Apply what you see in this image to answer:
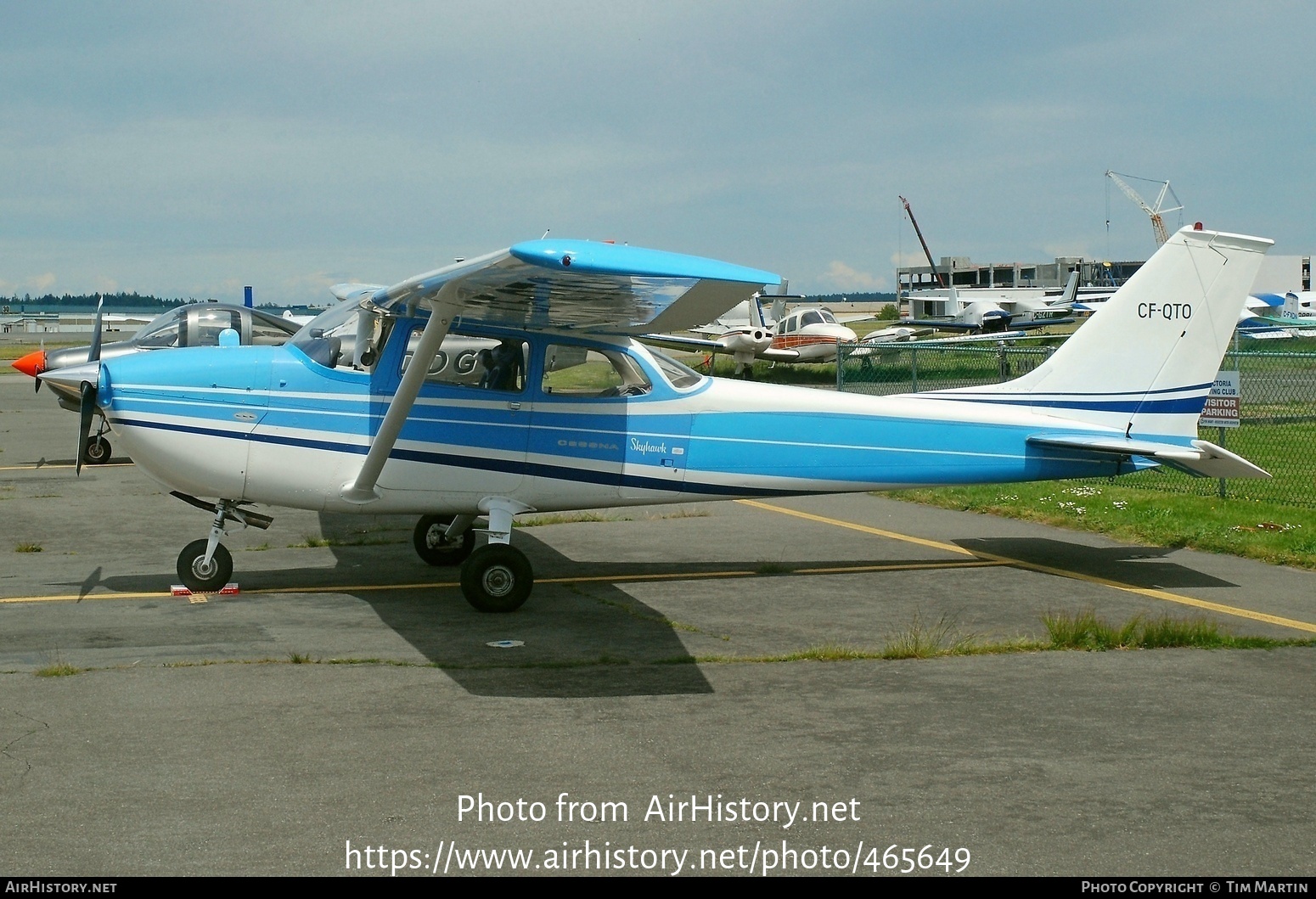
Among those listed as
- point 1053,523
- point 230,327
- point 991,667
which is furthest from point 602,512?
point 991,667

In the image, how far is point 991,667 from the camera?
22.1 ft

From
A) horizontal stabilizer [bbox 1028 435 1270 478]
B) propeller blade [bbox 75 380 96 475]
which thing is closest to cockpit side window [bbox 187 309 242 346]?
propeller blade [bbox 75 380 96 475]

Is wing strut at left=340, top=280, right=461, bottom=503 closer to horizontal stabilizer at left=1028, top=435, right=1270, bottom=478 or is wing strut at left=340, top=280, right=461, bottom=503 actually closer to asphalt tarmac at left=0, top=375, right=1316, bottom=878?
asphalt tarmac at left=0, top=375, right=1316, bottom=878

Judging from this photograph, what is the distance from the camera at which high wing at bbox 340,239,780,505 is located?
5.67m

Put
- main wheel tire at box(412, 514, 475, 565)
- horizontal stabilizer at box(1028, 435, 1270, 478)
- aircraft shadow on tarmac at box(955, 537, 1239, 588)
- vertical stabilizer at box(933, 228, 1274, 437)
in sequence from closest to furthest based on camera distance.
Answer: horizontal stabilizer at box(1028, 435, 1270, 478), aircraft shadow on tarmac at box(955, 537, 1239, 588), vertical stabilizer at box(933, 228, 1274, 437), main wheel tire at box(412, 514, 475, 565)


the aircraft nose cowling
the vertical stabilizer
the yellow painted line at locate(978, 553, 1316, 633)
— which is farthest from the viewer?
the aircraft nose cowling

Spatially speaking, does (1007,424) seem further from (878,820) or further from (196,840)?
(196,840)

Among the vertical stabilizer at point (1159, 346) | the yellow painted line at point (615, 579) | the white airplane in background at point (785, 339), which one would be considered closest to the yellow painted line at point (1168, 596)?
the yellow painted line at point (615, 579)

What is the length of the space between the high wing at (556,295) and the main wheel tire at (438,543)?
1.55 metres

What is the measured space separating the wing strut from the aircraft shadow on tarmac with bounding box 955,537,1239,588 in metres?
5.40

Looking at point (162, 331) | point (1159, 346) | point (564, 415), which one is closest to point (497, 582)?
point (564, 415)

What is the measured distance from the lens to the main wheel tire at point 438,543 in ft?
32.9

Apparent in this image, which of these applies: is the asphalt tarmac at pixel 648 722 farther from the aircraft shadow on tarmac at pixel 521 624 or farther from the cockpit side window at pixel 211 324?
the cockpit side window at pixel 211 324

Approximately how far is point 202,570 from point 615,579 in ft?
10.1
